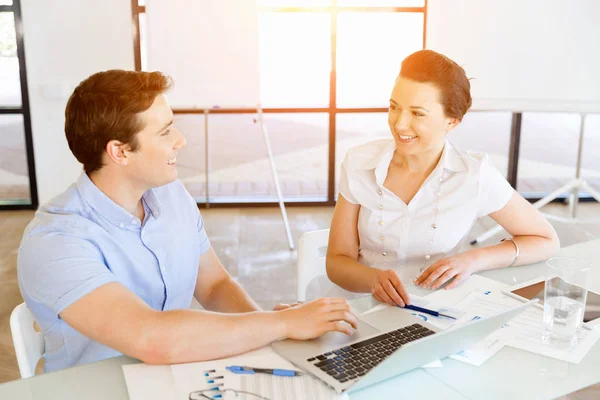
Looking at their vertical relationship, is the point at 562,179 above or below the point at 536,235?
below

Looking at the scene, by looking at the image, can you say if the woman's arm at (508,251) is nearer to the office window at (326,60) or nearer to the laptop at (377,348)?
the laptop at (377,348)

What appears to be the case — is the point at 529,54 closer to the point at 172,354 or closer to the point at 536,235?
the point at 536,235

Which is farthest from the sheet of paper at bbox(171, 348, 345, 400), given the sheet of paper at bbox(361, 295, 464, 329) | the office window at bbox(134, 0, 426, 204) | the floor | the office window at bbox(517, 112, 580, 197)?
the office window at bbox(517, 112, 580, 197)

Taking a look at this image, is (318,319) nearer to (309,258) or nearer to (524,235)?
(309,258)

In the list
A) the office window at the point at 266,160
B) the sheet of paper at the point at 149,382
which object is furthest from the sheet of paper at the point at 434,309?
the office window at the point at 266,160

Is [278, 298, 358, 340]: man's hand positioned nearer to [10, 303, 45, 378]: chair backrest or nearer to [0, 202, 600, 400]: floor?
[10, 303, 45, 378]: chair backrest

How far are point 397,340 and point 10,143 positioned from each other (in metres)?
5.27

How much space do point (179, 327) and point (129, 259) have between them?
1.05 ft

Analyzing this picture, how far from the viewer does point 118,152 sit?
1559 millimetres

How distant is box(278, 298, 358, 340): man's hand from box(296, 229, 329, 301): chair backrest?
27.2 inches

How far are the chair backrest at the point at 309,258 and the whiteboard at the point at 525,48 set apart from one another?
2862 mm

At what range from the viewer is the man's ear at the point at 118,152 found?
1.54 metres

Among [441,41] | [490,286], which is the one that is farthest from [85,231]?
[441,41]

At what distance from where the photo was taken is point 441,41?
4.59 metres
